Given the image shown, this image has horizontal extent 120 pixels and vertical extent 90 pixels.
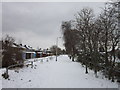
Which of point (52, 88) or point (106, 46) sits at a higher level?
point (106, 46)

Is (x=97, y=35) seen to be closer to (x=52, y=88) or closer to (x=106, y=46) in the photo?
(x=106, y=46)

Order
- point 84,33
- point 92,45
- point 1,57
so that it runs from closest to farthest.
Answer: point 92,45 → point 84,33 → point 1,57

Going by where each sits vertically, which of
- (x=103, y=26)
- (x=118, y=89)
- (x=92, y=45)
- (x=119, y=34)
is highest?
(x=103, y=26)

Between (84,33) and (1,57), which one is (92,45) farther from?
(1,57)

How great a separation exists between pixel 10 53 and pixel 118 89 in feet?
48.4

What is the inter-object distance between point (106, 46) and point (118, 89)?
177 inches

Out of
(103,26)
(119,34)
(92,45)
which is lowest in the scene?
(92,45)

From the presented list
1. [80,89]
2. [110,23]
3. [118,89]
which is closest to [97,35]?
[110,23]

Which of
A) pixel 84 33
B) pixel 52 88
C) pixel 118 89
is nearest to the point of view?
pixel 52 88

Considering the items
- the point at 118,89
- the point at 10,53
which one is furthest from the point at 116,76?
the point at 10,53

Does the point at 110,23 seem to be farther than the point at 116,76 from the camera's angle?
Yes

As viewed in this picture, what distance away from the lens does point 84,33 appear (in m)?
16.2

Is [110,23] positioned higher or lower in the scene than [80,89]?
higher

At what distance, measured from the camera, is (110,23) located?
11.5m
